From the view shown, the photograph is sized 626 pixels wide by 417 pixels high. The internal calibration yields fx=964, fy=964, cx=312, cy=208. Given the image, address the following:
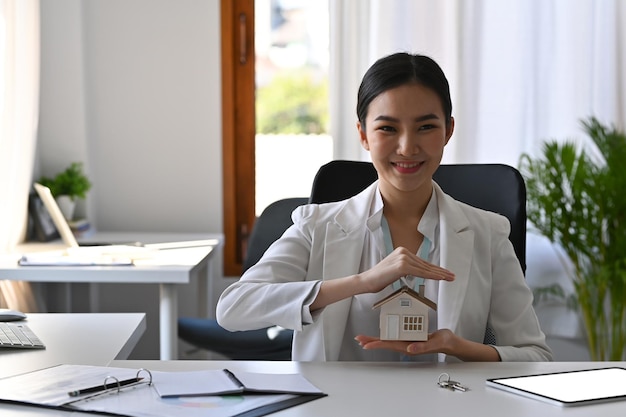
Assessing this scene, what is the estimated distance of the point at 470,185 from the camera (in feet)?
7.82

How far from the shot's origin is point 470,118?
4.15m

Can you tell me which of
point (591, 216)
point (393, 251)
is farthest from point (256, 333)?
point (393, 251)

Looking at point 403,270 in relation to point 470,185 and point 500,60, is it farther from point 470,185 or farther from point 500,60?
point 500,60

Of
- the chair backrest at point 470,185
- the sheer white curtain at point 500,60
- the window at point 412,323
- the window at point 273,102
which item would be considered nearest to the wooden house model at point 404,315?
the window at point 412,323

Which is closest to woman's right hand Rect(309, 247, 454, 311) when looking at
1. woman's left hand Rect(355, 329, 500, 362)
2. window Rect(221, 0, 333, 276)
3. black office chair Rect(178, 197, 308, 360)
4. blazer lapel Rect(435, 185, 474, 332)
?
woman's left hand Rect(355, 329, 500, 362)

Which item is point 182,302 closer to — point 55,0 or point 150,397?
point 55,0

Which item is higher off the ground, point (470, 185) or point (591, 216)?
point (470, 185)

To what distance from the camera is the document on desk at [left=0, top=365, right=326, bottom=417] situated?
1.46m

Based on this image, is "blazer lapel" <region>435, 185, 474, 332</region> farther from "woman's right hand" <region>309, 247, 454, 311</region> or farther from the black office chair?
the black office chair

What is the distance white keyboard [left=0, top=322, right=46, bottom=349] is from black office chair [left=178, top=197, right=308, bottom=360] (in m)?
1.18

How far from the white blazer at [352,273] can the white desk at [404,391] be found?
0.17 meters

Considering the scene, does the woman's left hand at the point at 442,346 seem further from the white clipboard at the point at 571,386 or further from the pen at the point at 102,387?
the pen at the point at 102,387

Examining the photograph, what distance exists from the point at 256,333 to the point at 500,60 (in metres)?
1.62

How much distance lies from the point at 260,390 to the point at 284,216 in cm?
172
